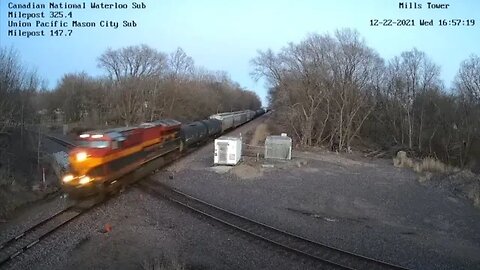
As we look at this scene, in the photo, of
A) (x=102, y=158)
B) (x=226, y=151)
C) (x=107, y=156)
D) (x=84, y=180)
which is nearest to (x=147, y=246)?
(x=84, y=180)

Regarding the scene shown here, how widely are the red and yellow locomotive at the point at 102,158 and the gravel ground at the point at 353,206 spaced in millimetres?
2658

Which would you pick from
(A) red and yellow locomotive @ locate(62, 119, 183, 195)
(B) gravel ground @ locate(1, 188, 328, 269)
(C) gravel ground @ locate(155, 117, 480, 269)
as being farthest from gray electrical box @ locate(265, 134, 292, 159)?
(B) gravel ground @ locate(1, 188, 328, 269)

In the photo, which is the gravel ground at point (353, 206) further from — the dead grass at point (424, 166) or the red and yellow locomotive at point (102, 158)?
the red and yellow locomotive at point (102, 158)

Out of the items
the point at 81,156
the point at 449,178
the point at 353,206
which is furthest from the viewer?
the point at 449,178

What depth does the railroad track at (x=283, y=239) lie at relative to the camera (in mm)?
10250

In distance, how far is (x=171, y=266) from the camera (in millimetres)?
9531

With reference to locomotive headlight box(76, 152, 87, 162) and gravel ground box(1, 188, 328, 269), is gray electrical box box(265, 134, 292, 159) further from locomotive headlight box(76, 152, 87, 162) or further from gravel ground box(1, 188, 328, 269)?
locomotive headlight box(76, 152, 87, 162)

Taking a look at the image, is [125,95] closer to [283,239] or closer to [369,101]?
[369,101]

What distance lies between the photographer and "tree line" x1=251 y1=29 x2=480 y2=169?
41344 mm

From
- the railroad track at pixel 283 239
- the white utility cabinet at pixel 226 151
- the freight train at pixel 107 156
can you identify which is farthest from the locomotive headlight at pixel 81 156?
the white utility cabinet at pixel 226 151

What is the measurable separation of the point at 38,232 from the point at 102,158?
3503 millimetres

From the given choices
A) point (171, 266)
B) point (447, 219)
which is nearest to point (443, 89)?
point (447, 219)

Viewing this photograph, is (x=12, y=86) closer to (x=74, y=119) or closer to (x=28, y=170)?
(x=28, y=170)

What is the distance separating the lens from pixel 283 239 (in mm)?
12062
